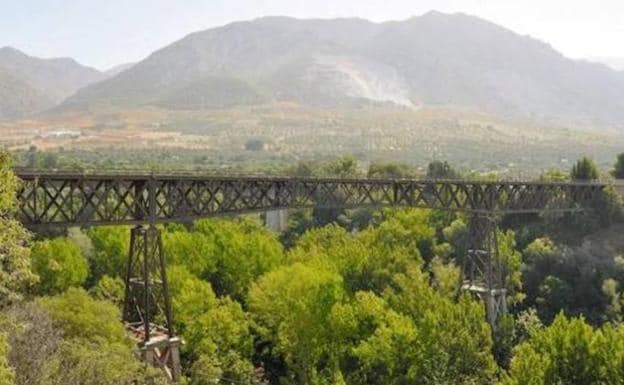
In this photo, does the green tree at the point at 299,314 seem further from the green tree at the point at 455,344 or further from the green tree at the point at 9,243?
the green tree at the point at 9,243

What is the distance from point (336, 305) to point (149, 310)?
418 inches

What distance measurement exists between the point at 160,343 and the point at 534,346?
667 inches

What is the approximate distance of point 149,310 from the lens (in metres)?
33.7

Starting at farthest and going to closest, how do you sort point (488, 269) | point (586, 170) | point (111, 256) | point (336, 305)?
point (586, 170), point (111, 256), point (488, 269), point (336, 305)

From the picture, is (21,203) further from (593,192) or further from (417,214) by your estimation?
(593,192)

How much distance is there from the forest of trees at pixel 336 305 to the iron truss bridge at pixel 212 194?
2788 millimetres

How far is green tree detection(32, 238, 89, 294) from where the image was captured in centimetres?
4725

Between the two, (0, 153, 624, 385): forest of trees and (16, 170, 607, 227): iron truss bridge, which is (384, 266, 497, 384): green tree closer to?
(0, 153, 624, 385): forest of trees

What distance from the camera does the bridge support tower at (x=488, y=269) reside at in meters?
45.3

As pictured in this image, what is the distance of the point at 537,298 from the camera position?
49812mm

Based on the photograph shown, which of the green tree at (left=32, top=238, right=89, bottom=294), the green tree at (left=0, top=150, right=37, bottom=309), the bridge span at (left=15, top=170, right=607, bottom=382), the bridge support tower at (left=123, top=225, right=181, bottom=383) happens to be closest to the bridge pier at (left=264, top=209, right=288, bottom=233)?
the bridge span at (left=15, top=170, right=607, bottom=382)

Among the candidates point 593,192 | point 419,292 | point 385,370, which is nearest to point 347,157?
point 593,192

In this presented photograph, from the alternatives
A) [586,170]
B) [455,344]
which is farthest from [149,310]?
[586,170]

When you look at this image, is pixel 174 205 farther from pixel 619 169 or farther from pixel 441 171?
pixel 441 171
